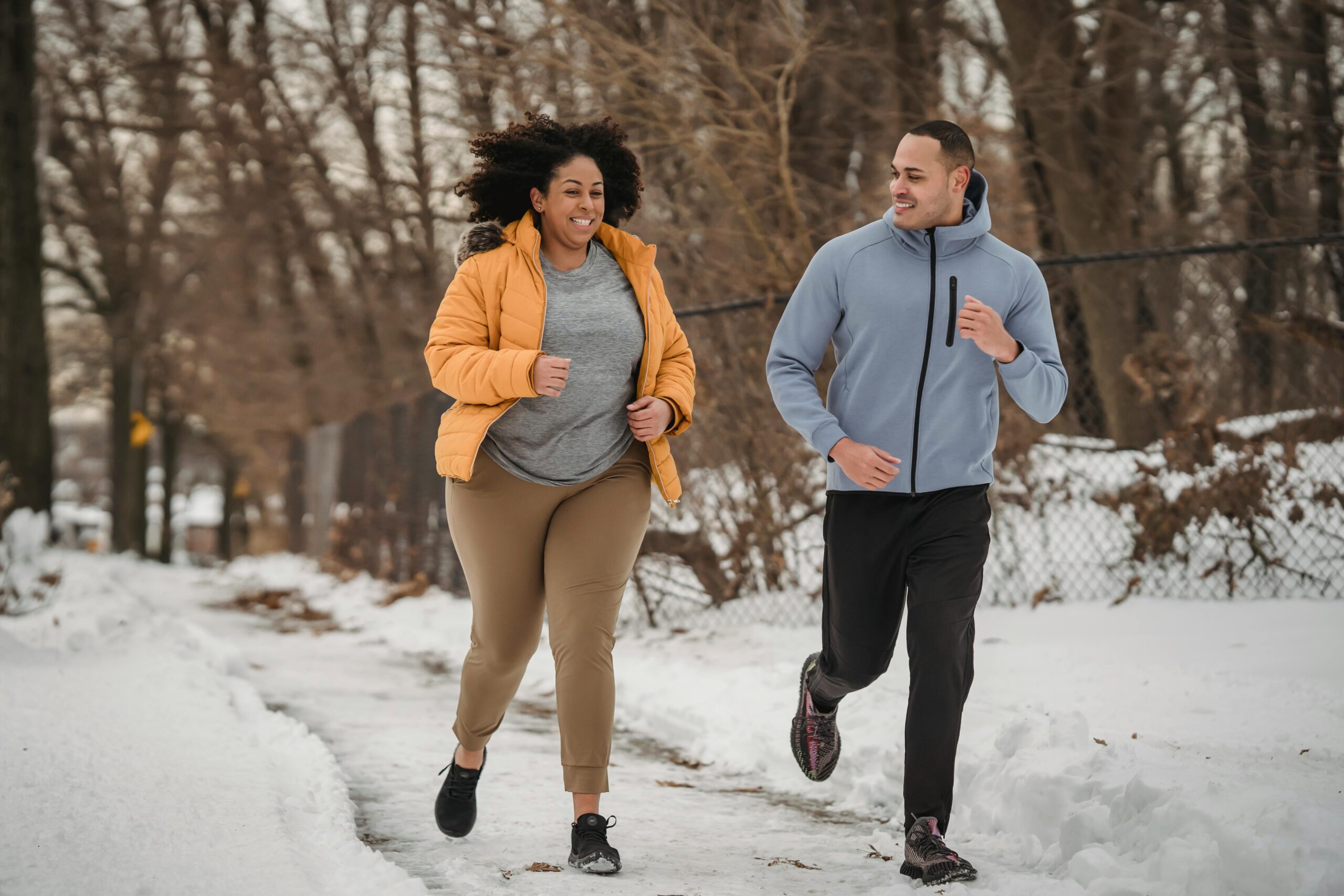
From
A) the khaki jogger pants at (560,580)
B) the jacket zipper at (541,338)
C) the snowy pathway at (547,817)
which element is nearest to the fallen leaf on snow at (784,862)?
the snowy pathway at (547,817)

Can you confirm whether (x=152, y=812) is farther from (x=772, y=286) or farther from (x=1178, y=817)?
(x=772, y=286)

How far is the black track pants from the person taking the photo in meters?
3.33

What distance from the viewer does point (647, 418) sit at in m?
3.48

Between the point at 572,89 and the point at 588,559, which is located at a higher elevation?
the point at 572,89

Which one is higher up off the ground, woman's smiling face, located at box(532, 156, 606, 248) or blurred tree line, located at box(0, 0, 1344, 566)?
blurred tree line, located at box(0, 0, 1344, 566)

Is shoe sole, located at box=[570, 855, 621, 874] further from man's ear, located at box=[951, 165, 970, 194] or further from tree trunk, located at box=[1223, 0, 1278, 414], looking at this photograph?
tree trunk, located at box=[1223, 0, 1278, 414]

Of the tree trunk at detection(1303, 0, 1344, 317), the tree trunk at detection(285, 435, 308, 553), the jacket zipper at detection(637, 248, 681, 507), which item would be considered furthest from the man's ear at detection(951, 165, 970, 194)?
the tree trunk at detection(285, 435, 308, 553)

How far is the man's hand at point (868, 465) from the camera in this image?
3295mm

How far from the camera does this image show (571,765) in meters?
3.43

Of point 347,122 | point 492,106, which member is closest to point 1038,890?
point 492,106

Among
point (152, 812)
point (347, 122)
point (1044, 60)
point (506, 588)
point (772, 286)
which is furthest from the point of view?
point (347, 122)

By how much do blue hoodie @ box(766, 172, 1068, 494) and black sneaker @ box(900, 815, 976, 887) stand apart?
3.06ft

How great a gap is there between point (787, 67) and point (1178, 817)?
5062 millimetres

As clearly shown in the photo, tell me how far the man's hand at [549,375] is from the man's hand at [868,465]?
2.66 ft
